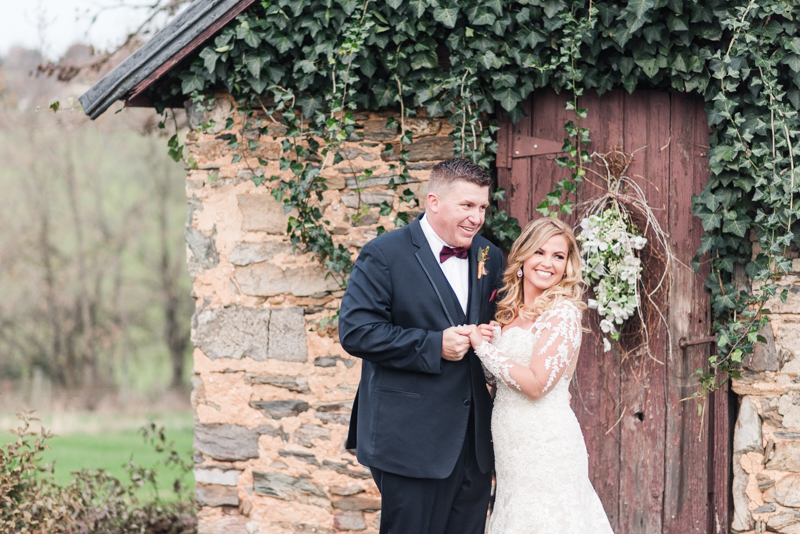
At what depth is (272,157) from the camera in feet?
12.9

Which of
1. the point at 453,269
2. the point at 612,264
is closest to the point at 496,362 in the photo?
the point at 453,269

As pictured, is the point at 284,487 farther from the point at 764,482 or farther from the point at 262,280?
the point at 764,482

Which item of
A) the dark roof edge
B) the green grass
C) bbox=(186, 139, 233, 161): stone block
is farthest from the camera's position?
the green grass

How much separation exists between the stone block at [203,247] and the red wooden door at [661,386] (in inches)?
80.1

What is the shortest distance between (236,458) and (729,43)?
3.48m

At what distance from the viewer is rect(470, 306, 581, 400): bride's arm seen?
2717 mm

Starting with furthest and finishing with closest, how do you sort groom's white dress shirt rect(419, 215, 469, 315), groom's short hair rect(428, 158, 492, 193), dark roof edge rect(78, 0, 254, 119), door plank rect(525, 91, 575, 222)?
door plank rect(525, 91, 575, 222), dark roof edge rect(78, 0, 254, 119), groom's white dress shirt rect(419, 215, 469, 315), groom's short hair rect(428, 158, 492, 193)

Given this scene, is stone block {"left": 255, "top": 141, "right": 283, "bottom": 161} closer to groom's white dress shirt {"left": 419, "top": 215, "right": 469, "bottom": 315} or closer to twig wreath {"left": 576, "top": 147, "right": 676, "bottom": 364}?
groom's white dress shirt {"left": 419, "top": 215, "right": 469, "bottom": 315}

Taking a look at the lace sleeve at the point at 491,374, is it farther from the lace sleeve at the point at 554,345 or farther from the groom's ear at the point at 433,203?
the groom's ear at the point at 433,203

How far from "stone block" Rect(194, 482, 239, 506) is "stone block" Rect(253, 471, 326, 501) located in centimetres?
15

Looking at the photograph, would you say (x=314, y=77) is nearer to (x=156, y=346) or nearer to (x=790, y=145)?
(x=790, y=145)

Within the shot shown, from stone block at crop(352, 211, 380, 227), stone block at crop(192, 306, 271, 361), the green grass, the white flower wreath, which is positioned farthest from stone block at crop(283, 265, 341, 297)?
the green grass

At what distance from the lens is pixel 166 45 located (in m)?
3.65

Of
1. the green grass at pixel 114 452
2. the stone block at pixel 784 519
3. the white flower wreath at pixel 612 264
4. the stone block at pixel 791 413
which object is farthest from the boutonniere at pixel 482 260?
the green grass at pixel 114 452
